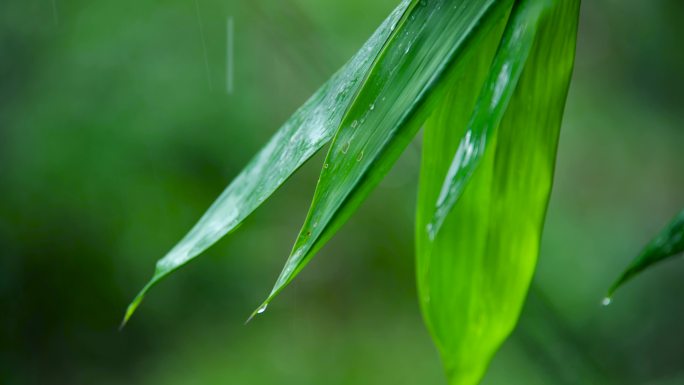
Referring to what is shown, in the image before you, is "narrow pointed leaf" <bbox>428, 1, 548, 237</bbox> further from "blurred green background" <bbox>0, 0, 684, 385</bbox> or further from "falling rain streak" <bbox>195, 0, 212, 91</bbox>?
"falling rain streak" <bbox>195, 0, 212, 91</bbox>

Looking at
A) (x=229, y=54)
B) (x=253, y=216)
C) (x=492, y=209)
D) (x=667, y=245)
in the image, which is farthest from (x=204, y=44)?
(x=667, y=245)

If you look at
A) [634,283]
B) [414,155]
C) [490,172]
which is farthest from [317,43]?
[490,172]

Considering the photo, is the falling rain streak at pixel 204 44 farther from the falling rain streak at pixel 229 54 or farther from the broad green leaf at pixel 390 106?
the broad green leaf at pixel 390 106

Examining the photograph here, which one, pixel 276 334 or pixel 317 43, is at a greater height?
pixel 317 43

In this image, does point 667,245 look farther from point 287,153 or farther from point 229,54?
point 229,54

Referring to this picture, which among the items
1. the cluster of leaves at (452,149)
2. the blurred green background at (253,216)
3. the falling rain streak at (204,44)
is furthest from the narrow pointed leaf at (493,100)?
the falling rain streak at (204,44)

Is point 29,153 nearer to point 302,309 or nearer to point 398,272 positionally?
point 302,309
